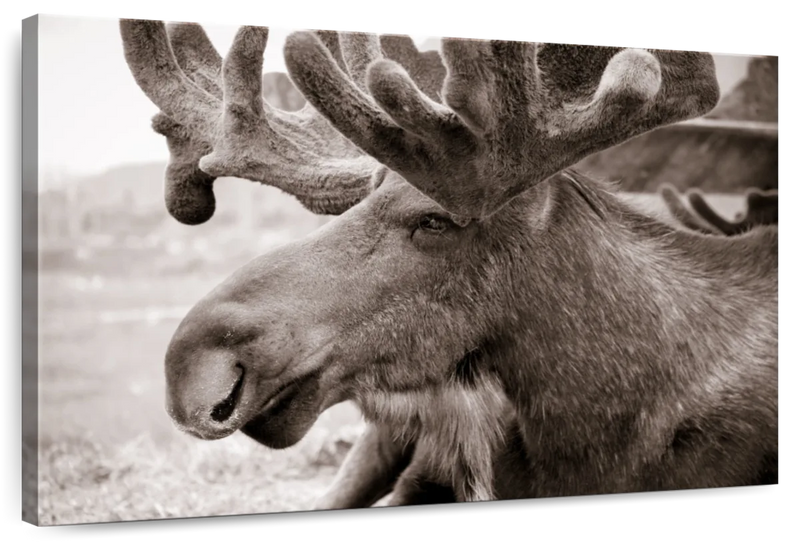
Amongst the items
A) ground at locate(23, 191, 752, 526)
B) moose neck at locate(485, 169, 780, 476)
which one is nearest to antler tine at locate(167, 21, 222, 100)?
ground at locate(23, 191, 752, 526)

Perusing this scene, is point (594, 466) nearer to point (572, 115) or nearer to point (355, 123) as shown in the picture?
point (572, 115)

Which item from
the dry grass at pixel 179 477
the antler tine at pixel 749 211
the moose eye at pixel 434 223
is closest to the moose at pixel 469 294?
the moose eye at pixel 434 223

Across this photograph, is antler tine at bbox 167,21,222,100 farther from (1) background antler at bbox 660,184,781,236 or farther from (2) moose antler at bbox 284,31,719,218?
(1) background antler at bbox 660,184,781,236

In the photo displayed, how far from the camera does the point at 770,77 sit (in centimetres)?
348

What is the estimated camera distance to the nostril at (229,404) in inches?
103

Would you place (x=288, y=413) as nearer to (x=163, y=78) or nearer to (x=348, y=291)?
(x=348, y=291)

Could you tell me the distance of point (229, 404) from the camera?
264 centimetres

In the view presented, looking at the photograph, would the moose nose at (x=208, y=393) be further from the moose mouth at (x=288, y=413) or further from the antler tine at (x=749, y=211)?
the antler tine at (x=749, y=211)

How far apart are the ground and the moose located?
139mm

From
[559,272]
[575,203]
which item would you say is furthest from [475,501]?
[575,203]

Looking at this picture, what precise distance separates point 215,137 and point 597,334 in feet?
4.07

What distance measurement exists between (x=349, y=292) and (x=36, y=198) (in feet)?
2.88

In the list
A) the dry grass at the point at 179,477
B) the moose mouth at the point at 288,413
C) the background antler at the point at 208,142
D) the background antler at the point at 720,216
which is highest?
the background antler at the point at 208,142

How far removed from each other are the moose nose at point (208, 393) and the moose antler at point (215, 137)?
1.56 ft
